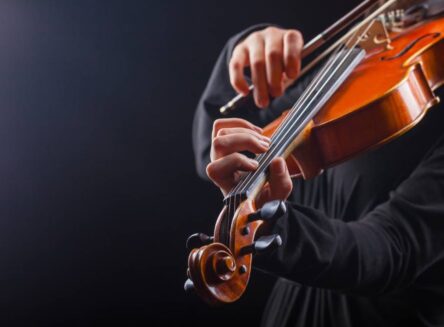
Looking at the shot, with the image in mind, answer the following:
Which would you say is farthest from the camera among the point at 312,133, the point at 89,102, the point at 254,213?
the point at 89,102

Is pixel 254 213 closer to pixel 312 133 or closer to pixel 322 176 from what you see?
pixel 312 133

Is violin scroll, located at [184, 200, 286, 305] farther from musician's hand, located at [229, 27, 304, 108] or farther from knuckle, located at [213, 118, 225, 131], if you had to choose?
musician's hand, located at [229, 27, 304, 108]

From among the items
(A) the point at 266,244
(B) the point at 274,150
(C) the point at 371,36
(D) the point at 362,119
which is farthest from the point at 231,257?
(C) the point at 371,36

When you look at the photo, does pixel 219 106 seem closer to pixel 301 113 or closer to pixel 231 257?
pixel 301 113

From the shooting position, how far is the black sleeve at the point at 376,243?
1.60 feet

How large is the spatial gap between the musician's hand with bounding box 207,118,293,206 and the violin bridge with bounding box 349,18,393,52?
343mm

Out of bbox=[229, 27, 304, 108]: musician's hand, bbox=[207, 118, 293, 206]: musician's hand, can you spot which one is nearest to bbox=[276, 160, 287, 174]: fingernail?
bbox=[207, 118, 293, 206]: musician's hand

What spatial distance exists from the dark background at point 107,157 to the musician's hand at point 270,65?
0.17 metres

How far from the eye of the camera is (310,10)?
36.0 inches

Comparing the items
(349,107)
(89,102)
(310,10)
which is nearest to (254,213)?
(349,107)

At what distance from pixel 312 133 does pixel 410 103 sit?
0.37ft

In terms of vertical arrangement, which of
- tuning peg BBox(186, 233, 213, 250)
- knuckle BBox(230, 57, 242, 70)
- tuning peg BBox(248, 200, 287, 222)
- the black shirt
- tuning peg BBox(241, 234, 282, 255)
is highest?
knuckle BBox(230, 57, 242, 70)

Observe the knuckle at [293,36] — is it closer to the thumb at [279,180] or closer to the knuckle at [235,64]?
the knuckle at [235,64]

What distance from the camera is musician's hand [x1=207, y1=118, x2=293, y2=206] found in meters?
0.44
